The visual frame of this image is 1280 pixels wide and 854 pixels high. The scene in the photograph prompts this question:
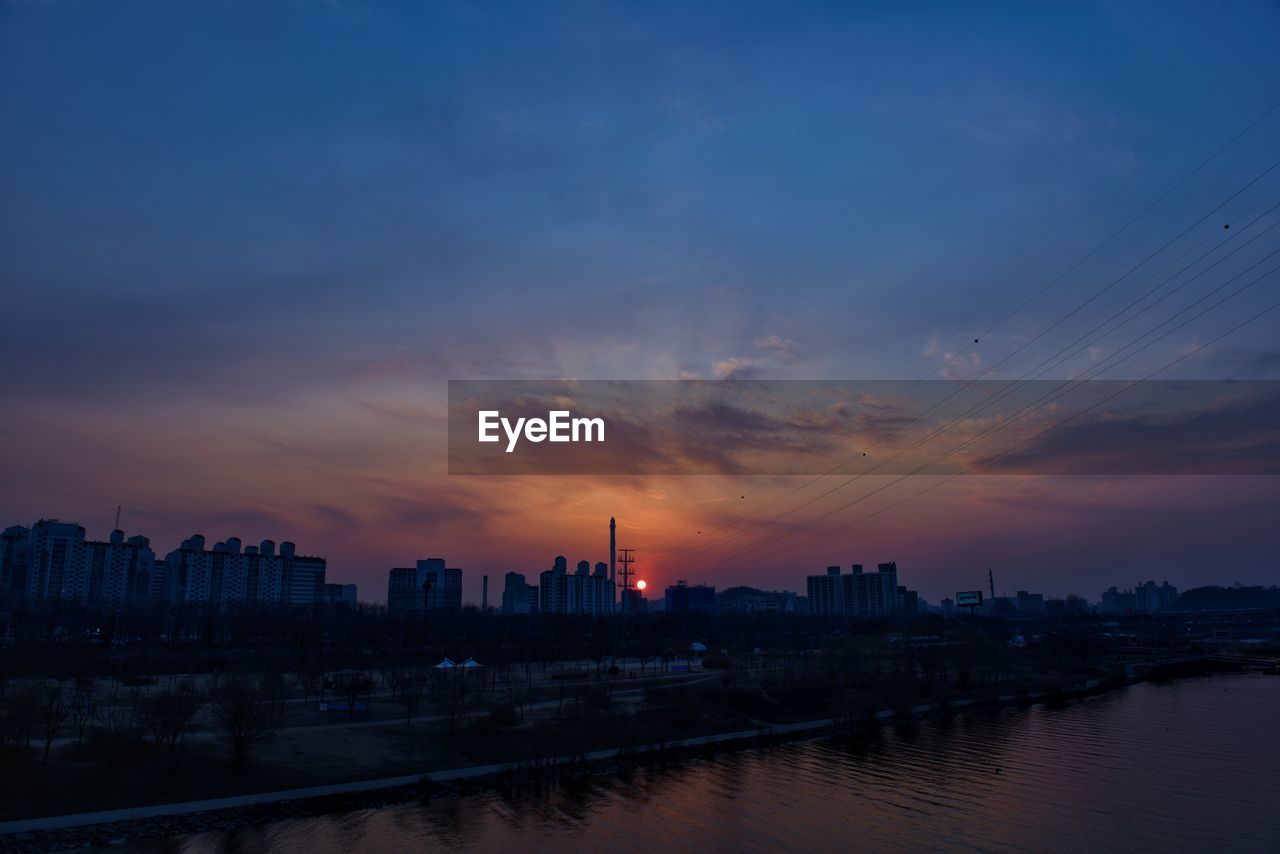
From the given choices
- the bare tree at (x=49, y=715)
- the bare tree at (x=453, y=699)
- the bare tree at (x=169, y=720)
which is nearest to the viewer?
the bare tree at (x=49, y=715)

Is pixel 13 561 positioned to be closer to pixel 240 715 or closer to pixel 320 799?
pixel 240 715

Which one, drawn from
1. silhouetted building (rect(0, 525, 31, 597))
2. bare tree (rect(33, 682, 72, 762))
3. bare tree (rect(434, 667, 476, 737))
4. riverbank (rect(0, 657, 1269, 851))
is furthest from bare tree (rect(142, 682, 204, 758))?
silhouetted building (rect(0, 525, 31, 597))

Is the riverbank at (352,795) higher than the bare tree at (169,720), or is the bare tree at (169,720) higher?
the bare tree at (169,720)

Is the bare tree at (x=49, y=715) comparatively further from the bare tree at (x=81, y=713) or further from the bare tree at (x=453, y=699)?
the bare tree at (x=453, y=699)

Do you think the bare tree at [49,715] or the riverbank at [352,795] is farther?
the bare tree at [49,715]

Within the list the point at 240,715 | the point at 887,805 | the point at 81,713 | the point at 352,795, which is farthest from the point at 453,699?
the point at 887,805

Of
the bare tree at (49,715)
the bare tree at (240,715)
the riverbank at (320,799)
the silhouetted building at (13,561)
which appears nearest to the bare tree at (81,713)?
the bare tree at (49,715)
